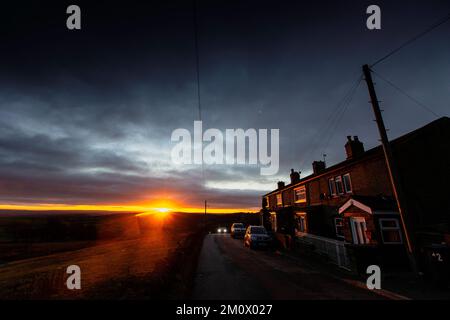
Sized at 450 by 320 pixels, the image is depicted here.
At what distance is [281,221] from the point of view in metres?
26.8

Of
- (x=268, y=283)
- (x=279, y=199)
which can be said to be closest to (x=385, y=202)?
(x=268, y=283)

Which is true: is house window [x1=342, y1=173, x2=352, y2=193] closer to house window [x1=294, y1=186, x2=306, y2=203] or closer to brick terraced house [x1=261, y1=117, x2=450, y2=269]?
brick terraced house [x1=261, y1=117, x2=450, y2=269]

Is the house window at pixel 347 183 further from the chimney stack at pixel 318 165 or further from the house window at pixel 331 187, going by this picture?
the chimney stack at pixel 318 165

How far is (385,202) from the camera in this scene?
43.3 feet

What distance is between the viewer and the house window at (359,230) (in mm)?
13770

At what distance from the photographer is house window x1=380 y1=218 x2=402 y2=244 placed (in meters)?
12.3

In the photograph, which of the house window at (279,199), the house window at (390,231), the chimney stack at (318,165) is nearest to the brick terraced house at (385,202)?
the house window at (390,231)

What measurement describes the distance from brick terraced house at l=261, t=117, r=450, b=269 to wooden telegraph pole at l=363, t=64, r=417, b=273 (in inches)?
9.8

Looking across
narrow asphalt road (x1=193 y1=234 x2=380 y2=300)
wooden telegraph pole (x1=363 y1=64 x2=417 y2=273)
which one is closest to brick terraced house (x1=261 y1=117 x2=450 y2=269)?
wooden telegraph pole (x1=363 y1=64 x2=417 y2=273)

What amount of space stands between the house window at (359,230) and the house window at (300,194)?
11.0 meters

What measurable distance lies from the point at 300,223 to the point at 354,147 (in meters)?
10.5
